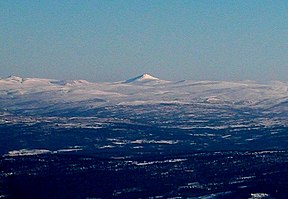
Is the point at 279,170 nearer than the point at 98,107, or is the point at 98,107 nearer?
the point at 279,170

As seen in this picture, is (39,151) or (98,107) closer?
(39,151)

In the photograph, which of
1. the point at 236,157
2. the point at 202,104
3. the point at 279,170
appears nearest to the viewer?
the point at 279,170

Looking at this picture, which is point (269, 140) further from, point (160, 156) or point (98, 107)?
point (98, 107)

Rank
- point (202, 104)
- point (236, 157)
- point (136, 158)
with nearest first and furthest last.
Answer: point (236, 157) → point (136, 158) → point (202, 104)

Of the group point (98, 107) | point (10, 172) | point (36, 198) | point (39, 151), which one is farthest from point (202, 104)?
point (36, 198)

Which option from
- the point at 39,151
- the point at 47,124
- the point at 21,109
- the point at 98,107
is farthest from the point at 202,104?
the point at 39,151

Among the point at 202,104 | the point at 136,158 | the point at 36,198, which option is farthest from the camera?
the point at 202,104

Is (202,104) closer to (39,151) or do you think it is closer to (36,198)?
(39,151)

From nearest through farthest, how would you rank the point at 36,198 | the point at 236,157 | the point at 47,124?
the point at 36,198 → the point at 236,157 → the point at 47,124
